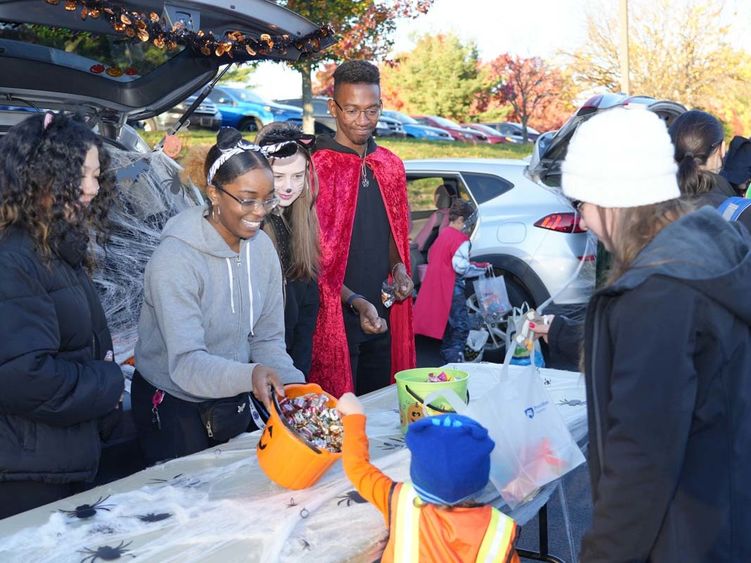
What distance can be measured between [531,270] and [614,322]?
5.05m

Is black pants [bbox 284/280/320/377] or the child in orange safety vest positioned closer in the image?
the child in orange safety vest

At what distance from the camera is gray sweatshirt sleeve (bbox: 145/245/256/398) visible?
256cm

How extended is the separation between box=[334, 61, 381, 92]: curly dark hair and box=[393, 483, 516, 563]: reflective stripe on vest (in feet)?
7.66

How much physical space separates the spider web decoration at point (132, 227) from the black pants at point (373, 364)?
3.53ft

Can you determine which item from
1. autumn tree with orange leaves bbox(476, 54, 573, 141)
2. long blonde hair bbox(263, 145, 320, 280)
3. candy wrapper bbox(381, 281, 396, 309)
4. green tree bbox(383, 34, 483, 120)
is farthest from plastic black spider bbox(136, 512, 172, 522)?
green tree bbox(383, 34, 483, 120)

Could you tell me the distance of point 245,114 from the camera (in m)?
19.3

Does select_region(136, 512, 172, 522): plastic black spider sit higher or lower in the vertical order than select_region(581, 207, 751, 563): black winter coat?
lower

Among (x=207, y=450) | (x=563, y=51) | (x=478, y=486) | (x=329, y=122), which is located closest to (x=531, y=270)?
(x=207, y=450)

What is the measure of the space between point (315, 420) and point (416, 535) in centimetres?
58

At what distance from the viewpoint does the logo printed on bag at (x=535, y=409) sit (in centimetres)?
247

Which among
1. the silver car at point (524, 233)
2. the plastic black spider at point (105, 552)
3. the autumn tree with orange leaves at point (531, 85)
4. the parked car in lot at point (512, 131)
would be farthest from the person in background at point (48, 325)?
the parked car in lot at point (512, 131)

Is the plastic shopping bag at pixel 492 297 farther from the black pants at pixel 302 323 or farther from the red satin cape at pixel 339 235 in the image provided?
the black pants at pixel 302 323

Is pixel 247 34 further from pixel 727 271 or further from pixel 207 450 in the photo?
pixel 727 271

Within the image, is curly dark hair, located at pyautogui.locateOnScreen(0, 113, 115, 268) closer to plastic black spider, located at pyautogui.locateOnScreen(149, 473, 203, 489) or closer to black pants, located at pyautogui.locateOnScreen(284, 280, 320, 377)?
plastic black spider, located at pyautogui.locateOnScreen(149, 473, 203, 489)
